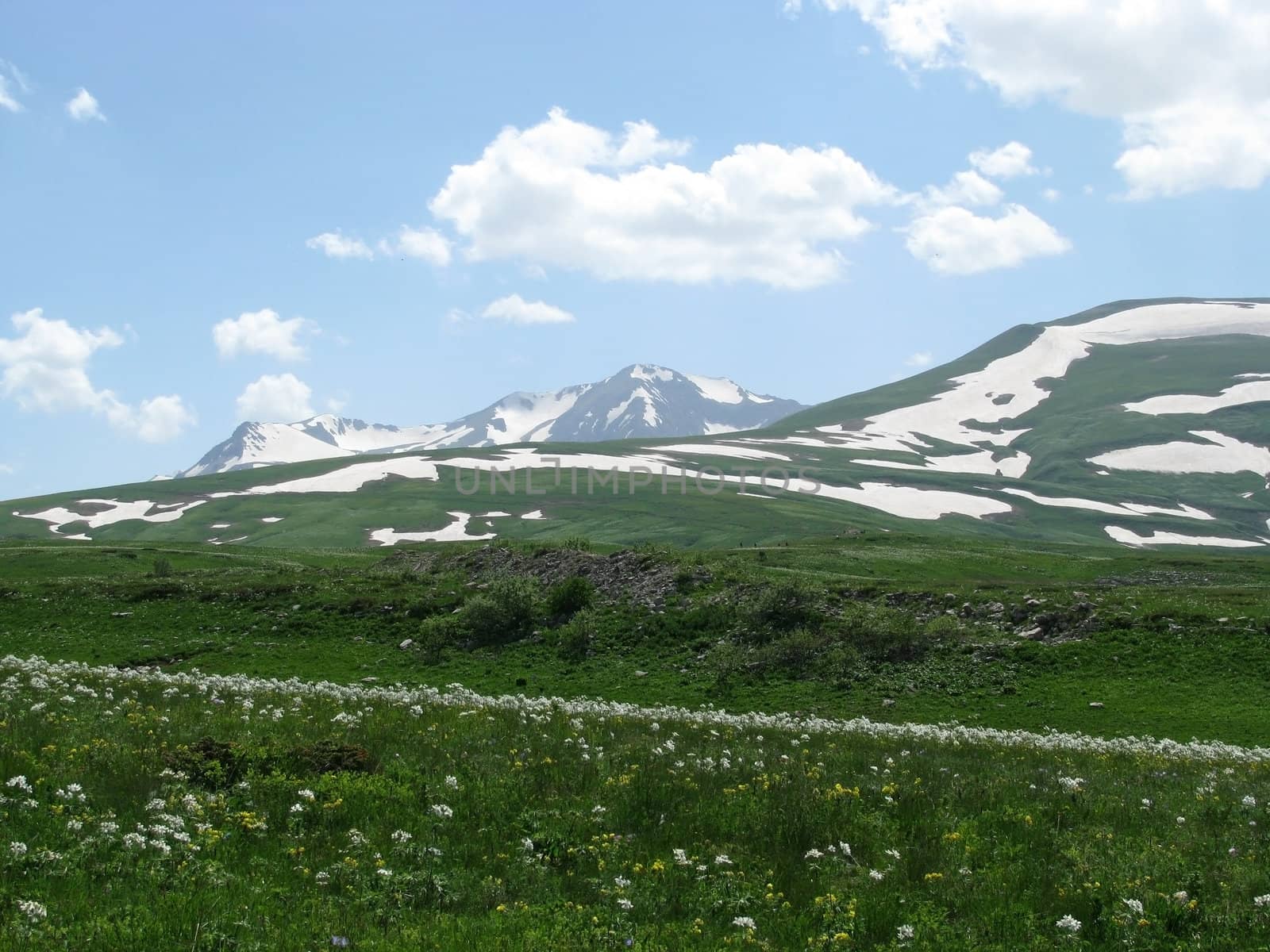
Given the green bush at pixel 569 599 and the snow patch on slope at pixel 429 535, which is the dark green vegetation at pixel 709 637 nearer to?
the green bush at pixel 569 599

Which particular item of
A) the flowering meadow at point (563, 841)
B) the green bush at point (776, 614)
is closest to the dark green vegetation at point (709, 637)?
the green bush at point (776, 614)

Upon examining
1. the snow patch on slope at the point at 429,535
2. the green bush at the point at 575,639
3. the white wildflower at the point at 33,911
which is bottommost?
the snow patch on slope at the point at 429,535

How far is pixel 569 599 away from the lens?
43406mm

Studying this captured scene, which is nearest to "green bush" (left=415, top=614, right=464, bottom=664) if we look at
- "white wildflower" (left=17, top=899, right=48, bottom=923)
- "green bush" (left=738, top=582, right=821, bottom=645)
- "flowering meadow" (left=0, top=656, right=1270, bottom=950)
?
"green bush" (left=738, top=582, right=821, bottom=645)

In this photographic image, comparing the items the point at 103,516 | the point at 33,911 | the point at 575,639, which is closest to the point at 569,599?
the point at 575,639

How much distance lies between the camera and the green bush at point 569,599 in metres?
43.3

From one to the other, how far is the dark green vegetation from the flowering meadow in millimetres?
17086

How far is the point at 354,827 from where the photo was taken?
1059cm

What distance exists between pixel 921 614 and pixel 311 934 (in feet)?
123

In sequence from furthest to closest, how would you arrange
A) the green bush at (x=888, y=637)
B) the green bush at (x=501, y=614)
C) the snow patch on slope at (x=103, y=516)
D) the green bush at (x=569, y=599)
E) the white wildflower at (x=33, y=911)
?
the snow patch on slope at (x=103, y=516)
the green bush at (x=569, y=599)
the green bush at (x=501, y=614)
the green bush at (x=888, y=637)
the white wildflower at (x=33, y=911)

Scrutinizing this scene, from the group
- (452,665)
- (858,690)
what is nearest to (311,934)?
(858,690)

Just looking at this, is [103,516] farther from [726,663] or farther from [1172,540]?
[1172,540]

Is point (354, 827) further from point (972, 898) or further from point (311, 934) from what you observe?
point (972, 898)

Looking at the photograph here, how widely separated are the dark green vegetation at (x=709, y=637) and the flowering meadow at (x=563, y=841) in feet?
56.1
